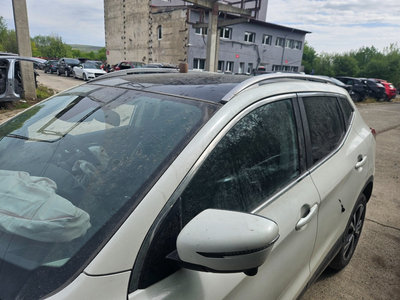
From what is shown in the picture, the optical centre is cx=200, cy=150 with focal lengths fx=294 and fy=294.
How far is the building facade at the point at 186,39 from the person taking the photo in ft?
93.1

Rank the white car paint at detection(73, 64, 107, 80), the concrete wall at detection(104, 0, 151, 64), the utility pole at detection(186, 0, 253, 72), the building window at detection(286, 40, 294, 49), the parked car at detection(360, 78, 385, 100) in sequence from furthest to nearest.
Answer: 1. the building window at detection(286, 40, 294, 49)
2. the concrete wall at detection(104, 0, 151, 64)
3. the parked car at detection(360, 78, 385, 100)
4. the white car paint at detection(73, 64, 107, 80)
5. the utility pole at detection(186, 0, 253, 72)

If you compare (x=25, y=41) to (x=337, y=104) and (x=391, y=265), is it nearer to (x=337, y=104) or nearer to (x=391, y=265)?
(x=337, y=104)

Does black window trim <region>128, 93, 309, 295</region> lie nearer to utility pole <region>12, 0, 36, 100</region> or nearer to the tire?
the tire

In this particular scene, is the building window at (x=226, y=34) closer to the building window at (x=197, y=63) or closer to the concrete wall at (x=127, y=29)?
the building window at (x=197, y=63)

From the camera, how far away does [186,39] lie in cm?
2777

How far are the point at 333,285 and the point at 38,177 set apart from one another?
253cm

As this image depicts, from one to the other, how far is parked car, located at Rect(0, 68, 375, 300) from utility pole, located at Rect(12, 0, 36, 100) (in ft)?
32.4

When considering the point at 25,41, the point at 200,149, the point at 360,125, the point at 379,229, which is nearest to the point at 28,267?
the point at 200,149

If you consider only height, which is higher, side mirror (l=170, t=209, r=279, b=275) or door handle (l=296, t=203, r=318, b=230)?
side mirror (l=170, t=209, r=279, b=275)

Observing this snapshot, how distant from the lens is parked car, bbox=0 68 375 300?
3.17 ft

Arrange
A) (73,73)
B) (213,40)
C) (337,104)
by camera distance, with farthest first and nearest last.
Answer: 1. (73,73)
2. (213,40)
3. (337,104)

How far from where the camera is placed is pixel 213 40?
19422 mm

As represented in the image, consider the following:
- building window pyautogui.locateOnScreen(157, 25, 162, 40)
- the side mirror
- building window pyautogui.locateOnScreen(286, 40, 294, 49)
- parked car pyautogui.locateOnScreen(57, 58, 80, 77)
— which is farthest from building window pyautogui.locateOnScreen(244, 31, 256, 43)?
the side mirror

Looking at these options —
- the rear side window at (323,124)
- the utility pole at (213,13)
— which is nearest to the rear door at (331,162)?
the rear side window at (323,124)
